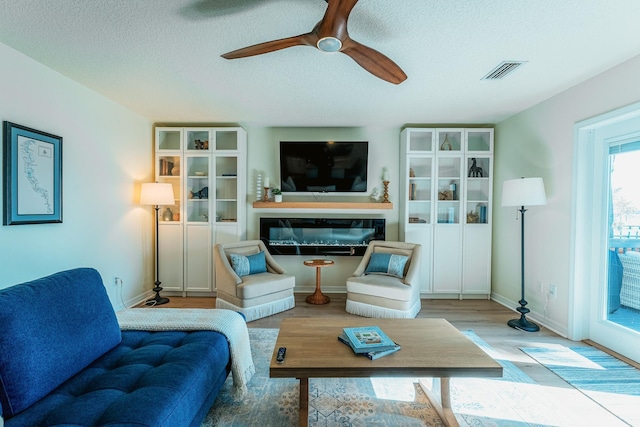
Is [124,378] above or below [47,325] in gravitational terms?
below

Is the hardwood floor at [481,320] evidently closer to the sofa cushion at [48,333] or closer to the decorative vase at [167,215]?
the decorative vase at [167,215]

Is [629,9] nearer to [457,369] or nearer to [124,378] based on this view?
[457,369]

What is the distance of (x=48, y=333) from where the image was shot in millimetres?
1370

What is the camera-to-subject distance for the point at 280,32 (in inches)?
80.6

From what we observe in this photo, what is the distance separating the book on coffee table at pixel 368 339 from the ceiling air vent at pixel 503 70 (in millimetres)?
2326

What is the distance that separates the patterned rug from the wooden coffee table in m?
0.17

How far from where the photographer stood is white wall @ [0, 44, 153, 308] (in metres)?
2.33

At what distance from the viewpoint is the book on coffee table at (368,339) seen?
5.43 feet

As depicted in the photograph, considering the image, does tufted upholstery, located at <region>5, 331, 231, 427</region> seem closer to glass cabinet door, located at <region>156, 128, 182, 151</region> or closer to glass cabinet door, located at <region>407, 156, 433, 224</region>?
glass cabinet door, located at <region>156, 128, 182, 151</region>

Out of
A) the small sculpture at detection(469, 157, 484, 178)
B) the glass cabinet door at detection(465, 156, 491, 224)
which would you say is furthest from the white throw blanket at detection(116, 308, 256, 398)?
the small sculpture at detection(469, 157, 484, 178)

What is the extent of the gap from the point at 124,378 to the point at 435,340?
166cm

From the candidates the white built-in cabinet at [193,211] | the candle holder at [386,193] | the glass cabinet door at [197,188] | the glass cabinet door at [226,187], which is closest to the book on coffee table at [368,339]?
the candle holder at [386,193]

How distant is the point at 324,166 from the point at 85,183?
2.72 metres

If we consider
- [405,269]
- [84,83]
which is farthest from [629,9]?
[84,83]
